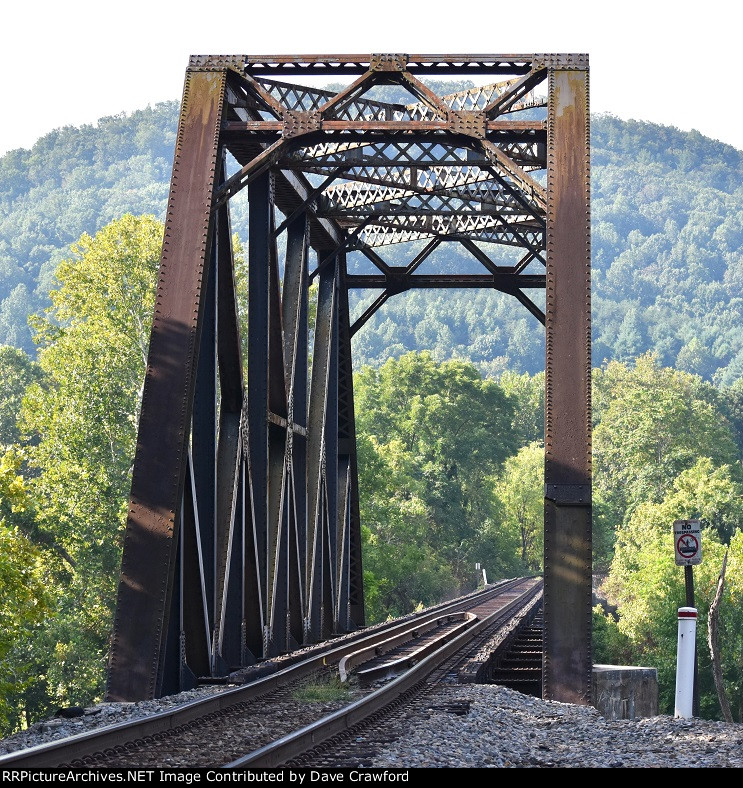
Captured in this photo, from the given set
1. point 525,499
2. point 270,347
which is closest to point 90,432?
point 270,347

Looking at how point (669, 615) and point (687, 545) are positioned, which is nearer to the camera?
point (687, 545)

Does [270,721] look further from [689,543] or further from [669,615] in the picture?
[669,615]

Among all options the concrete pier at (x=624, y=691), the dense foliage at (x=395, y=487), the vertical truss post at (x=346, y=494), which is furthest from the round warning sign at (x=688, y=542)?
the dense foliage at (x=395, y=487)

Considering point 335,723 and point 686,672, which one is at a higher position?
point 686,672

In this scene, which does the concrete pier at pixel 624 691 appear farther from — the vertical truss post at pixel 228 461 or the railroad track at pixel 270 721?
the vertical truss post at pixel 228 461

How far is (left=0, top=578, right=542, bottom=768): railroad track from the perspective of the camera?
24.0 ft

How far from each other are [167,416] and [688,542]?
5328 mm

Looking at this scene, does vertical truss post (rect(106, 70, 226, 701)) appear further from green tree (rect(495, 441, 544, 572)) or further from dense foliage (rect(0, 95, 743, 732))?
green tree (rect(495, 441, 544, 572))

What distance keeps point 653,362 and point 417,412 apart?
4942 centimetres

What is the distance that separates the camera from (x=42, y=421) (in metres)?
33.9

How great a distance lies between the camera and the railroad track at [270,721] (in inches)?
288

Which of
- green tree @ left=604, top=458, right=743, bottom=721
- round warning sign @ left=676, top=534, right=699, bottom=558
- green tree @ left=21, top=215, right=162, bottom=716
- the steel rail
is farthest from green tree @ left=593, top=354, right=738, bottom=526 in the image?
round warning sign @ left=676, top=534, right=699, bottom=558

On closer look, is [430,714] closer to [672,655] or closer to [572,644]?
[572,644]

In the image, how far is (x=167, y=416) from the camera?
1202cm
